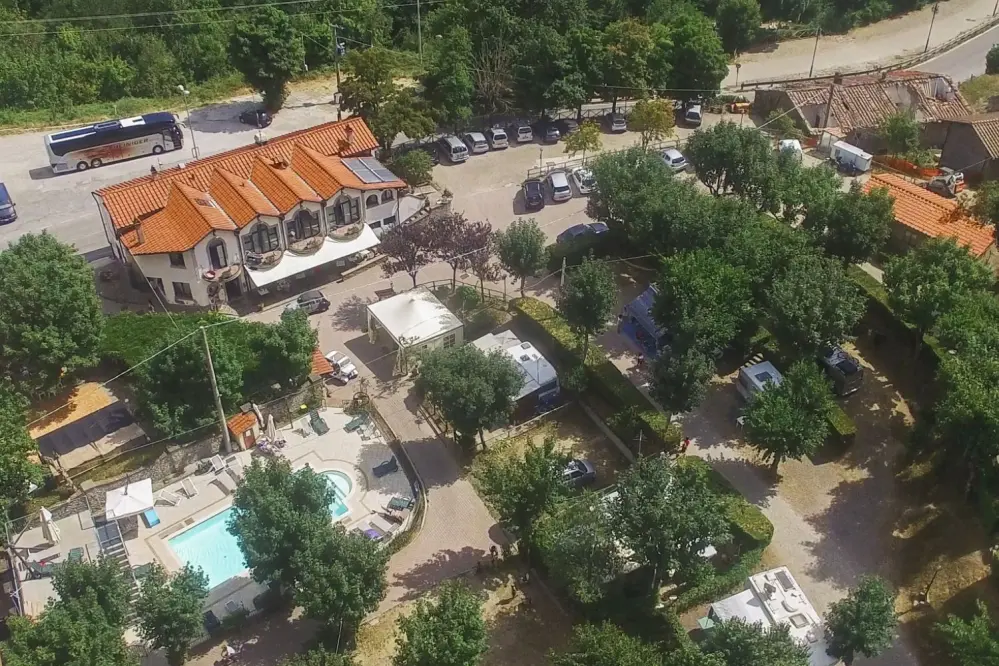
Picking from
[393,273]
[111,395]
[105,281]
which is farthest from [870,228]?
[105,281]

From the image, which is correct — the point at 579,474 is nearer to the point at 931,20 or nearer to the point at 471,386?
the point at 471,386

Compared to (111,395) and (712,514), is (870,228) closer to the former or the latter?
(712,514)

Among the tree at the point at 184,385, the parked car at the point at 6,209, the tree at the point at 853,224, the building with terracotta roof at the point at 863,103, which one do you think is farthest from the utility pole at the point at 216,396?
the building with terracotta roof at the point at 863,103

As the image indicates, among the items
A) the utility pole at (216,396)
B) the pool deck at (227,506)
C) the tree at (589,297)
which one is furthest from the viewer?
the tree at (589,297)

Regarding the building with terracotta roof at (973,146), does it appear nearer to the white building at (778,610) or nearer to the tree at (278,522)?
the white building at (778,610)

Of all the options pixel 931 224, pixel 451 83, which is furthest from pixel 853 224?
pixel 451 83

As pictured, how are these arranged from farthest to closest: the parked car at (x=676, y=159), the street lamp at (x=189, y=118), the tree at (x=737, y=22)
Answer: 1. the tree at (x=737, y=22)
2. the street lamp at (x=189, y=118)
3. the parked car at (x=676, y=159)
